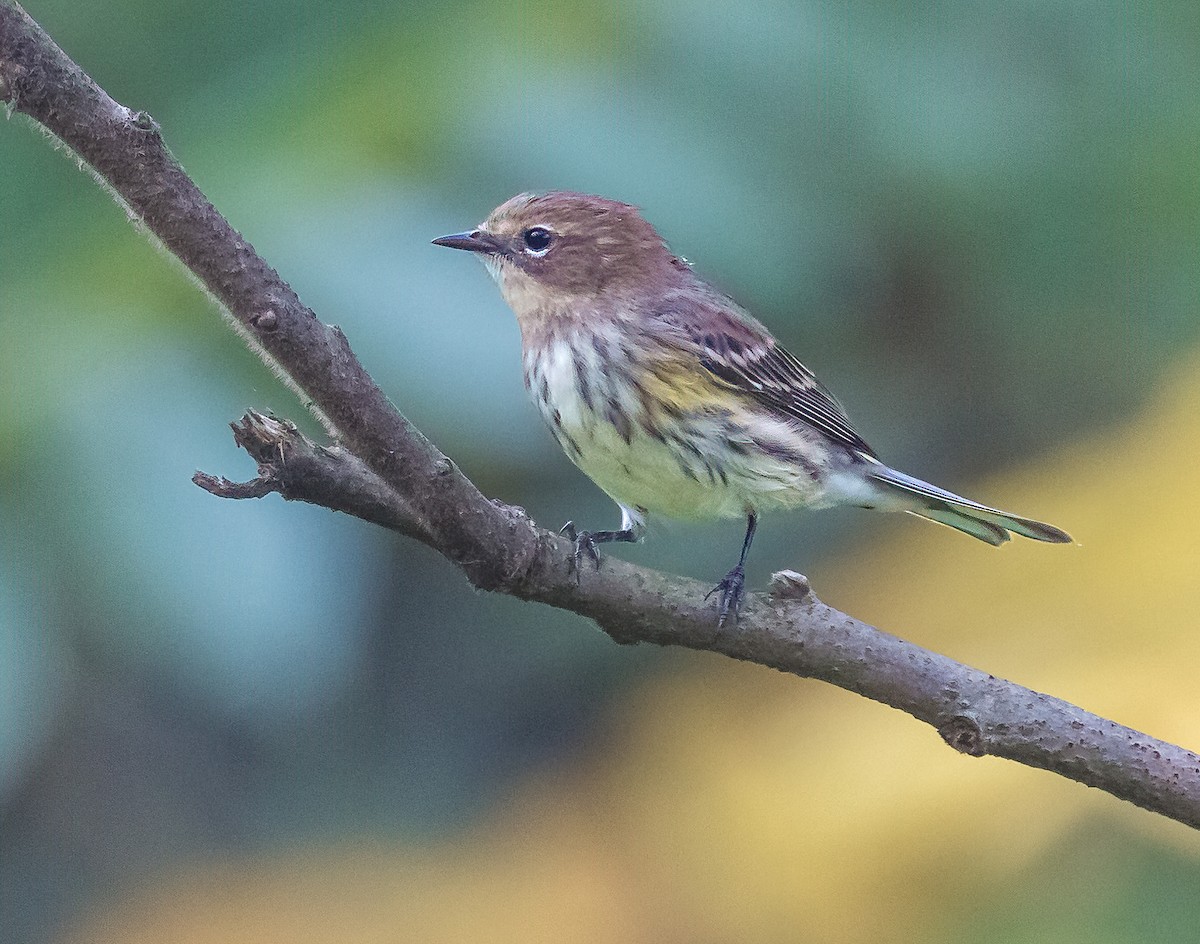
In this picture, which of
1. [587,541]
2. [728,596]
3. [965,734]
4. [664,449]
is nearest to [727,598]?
[728,596]

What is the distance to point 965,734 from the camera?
6.77 ft

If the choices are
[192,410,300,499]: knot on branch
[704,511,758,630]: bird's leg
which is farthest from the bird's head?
[192,410,300,499]: knot on branch

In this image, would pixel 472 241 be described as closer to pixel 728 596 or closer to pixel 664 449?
pixel 664 449

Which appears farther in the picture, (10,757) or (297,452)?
(10,757)

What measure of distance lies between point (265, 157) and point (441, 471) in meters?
1.33

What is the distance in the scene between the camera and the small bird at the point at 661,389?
2857 mm

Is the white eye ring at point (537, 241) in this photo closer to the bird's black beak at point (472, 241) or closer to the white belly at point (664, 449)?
the bird's black beak at point (472, 241)

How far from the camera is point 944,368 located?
3828 mm

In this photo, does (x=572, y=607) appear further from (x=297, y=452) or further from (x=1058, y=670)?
(x=1058, y=670)

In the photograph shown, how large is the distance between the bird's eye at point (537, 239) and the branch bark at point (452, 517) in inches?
46.7

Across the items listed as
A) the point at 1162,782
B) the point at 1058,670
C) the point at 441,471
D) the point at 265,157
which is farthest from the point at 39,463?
the point at 1058,670

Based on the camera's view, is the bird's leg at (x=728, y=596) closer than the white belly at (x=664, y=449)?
Yes

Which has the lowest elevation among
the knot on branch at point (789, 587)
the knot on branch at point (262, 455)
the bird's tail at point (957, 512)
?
the knot on branch at point (262, 455)

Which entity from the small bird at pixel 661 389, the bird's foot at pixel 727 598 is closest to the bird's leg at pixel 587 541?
the small bird at pixel 661 389
